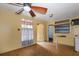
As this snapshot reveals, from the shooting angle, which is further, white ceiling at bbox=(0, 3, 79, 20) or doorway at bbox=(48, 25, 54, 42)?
doorway at bbox=(48, 25, 54, 42)

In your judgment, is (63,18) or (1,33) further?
(63,18)

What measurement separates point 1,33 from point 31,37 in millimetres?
476

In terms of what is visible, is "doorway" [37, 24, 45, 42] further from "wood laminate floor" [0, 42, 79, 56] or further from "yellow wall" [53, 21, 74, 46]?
"yellow wall" [53, 21, 74, 46]

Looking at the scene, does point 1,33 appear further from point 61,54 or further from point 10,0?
point 61,54

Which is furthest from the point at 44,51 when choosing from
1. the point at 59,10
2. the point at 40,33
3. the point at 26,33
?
the point at 59,10

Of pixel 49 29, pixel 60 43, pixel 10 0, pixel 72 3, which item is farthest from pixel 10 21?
pixel 72 3

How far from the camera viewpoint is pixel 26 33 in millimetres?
1762

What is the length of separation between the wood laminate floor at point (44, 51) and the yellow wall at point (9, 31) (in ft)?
0.31

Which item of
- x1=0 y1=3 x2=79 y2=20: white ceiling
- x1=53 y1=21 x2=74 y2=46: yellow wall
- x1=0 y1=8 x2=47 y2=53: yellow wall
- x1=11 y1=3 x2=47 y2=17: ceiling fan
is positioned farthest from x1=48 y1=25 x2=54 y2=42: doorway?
x1=0 y1=8 x2=47 y2=53: yellow wall

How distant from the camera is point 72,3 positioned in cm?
169

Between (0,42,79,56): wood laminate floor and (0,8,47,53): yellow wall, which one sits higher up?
(0,8,47,53): yellow wall

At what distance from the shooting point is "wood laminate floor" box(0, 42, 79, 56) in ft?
5.51

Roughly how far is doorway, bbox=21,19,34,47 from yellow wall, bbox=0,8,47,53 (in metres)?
0.06

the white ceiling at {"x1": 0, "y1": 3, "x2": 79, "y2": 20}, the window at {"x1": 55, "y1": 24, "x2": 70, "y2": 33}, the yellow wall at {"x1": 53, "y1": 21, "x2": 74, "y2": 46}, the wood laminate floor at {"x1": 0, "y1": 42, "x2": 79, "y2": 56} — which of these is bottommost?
the wood laminate floor at {"x1": 0, "y1": 42, "x2": 79, "y2": 56}
